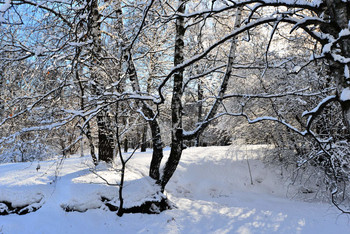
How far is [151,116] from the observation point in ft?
20.5

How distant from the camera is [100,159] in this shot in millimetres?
7012

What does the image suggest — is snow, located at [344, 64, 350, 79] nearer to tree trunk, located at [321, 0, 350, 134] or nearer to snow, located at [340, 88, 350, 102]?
tree trunk, located at [321, 0, 350, 134]

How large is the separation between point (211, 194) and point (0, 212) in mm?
6479

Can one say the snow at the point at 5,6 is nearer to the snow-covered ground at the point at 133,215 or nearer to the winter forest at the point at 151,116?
the winter forest at the point at 151,116

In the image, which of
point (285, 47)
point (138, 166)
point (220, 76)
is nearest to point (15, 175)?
point (138, 166)

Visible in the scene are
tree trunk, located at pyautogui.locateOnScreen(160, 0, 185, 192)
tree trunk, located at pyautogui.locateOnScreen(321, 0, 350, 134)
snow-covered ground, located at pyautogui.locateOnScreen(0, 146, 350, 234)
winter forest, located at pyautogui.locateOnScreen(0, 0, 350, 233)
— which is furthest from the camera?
tree trunk, located at pyautogui.locateOnScreen(160, 0, 185, 192)

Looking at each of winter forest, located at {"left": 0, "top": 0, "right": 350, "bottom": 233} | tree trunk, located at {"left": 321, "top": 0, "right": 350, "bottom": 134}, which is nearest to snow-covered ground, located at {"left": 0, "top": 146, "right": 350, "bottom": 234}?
winter forest, located at {"left": 0, "top": 0, "right": 350, "bottom": 233}

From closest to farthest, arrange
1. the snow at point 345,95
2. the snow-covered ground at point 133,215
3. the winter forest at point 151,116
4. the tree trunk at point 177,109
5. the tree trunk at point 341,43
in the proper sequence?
the snow at point 345,95
the tree trunk at point 341,43
the winter forest at point 151,116
the snow-covered ground at point 133,215
the tree trunk at point 177,109

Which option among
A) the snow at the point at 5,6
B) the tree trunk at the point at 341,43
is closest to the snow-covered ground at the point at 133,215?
the snow at the point at 5,6

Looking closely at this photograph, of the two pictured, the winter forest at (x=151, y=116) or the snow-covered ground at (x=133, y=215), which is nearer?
the winter forest at (x=151, y=116)

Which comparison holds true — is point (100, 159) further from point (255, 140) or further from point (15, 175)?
point (255, 140)

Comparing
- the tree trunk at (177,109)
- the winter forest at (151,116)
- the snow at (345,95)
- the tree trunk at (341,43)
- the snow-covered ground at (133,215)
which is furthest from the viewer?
the tree trunk at (177,109)

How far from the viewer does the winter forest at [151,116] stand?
3.13 metres

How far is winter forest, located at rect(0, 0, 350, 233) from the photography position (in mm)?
3129
